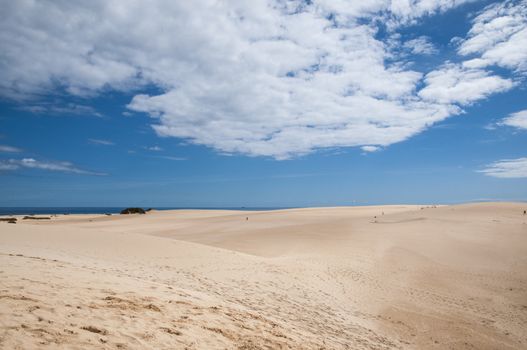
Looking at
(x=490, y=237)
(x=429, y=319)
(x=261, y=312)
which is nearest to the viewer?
(x=261, y=312)

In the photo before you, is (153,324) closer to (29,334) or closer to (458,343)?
(29,334)

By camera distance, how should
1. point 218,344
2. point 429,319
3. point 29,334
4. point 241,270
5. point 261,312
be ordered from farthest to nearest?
point 241,270 → point 429,319 → point 261,312 → point 218,344 → point 29,334

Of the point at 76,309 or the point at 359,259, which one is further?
the point at 359,259

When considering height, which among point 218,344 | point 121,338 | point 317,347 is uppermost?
point 121,338

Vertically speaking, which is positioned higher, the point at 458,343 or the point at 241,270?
the point at 241,270

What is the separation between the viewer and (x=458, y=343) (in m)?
9.06

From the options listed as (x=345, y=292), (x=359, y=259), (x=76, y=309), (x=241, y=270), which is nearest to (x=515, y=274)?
(x=359, y=259)

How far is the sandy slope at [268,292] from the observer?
5609mm

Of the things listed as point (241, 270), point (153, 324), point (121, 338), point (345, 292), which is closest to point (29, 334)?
point (121, 338)

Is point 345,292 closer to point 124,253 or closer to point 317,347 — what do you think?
point 317,347

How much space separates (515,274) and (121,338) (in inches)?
612

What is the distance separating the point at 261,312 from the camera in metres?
8.52

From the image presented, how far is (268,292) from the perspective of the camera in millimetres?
10820

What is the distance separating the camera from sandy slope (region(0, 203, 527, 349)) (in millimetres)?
5609
